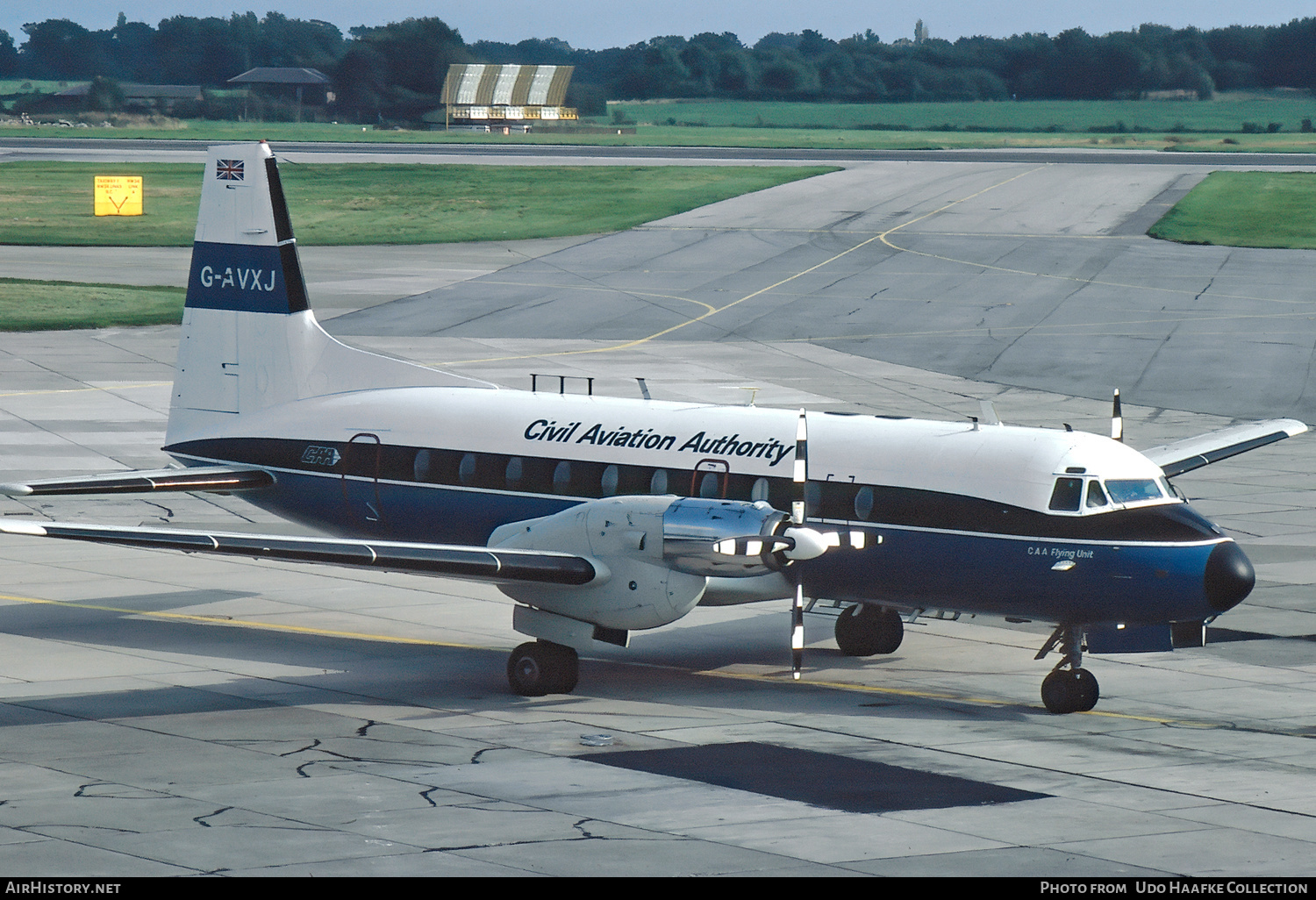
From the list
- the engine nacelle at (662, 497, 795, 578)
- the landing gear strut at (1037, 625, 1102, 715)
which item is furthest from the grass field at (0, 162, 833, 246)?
the landing gear strut at (1037, 625, 1102, 715)

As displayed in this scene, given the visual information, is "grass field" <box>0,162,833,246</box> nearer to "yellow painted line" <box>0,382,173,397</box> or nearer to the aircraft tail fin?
"yellow painted line" <box>0,382,173,397</box>

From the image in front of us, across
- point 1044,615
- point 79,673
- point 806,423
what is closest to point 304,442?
point 79,673

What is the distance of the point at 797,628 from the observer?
21156mm

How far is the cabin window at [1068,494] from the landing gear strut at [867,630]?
4.11 meters

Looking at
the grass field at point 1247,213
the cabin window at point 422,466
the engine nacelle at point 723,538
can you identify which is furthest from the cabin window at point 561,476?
the grass field at point 1247,213

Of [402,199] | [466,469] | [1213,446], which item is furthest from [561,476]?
[402,199]

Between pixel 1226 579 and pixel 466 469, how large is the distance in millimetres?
10860

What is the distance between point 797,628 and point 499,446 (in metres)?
5.96

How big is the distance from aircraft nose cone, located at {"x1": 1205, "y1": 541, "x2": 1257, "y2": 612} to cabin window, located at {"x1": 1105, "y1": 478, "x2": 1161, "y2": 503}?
1.19 m

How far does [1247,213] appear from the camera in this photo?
297ft

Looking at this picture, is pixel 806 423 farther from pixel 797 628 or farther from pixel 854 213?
pixel 854 213

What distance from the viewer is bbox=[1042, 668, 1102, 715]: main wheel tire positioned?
69.1 feet

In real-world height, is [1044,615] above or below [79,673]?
above
